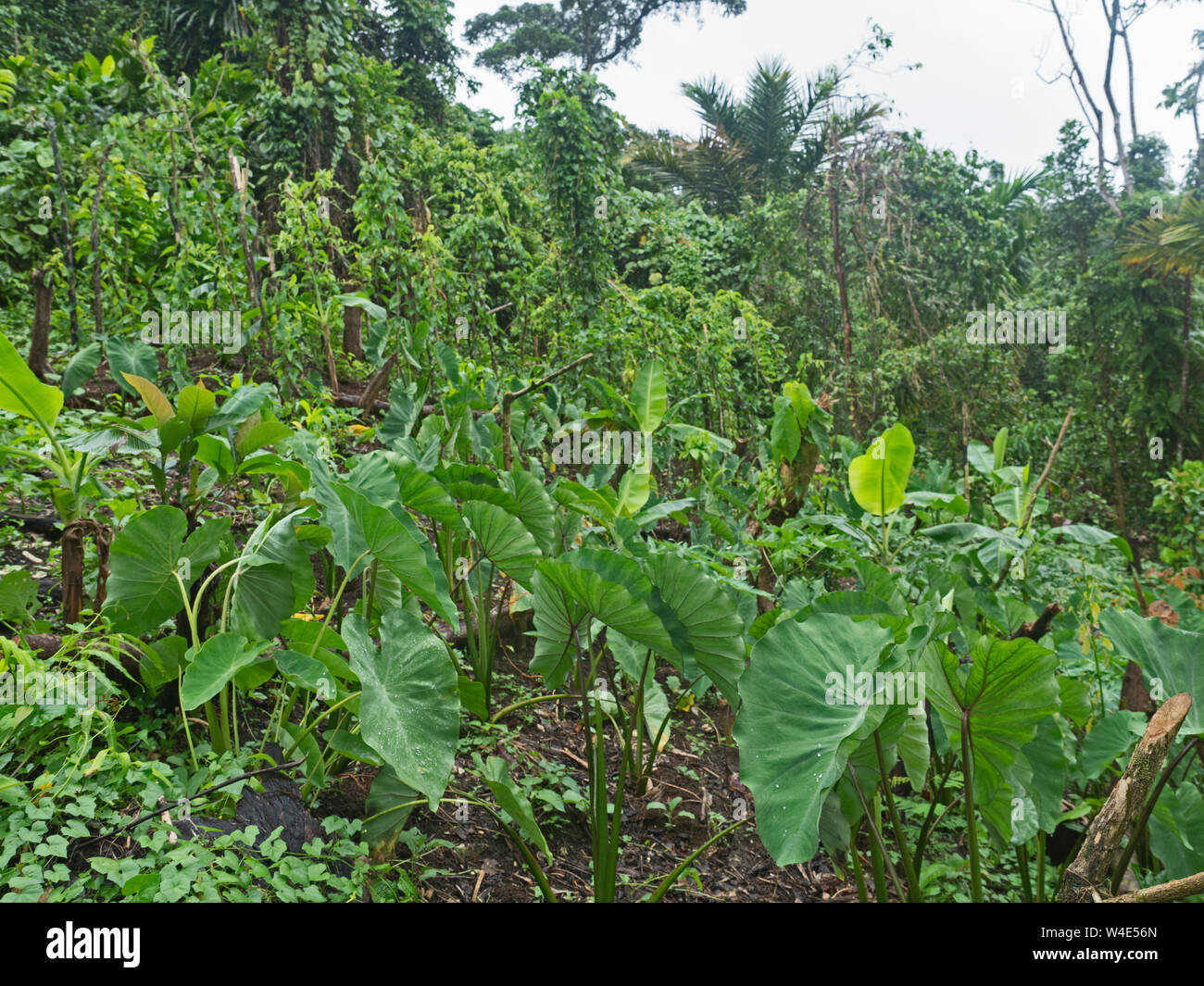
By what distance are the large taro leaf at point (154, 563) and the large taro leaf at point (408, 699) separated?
0.40 metres

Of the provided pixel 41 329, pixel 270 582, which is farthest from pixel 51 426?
pixel 41 329

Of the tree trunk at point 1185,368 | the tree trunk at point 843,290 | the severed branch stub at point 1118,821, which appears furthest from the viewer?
the tree trunk at point 1185,368

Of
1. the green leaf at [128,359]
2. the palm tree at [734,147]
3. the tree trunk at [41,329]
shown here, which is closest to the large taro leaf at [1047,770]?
the green leaf at [128,359]

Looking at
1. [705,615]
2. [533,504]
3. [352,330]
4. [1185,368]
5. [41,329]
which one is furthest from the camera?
[1185,368]

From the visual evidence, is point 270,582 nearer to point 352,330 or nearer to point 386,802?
point 386,802

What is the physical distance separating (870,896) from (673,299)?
11.2 feet

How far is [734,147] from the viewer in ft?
29.4

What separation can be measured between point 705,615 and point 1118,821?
64cm

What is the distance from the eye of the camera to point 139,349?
197 centimetres

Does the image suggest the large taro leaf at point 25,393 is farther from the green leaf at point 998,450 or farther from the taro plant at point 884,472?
the green leaf at point 998,450

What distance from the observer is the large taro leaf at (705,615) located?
1.27 metres

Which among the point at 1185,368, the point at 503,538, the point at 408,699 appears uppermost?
the point at 1185,368
